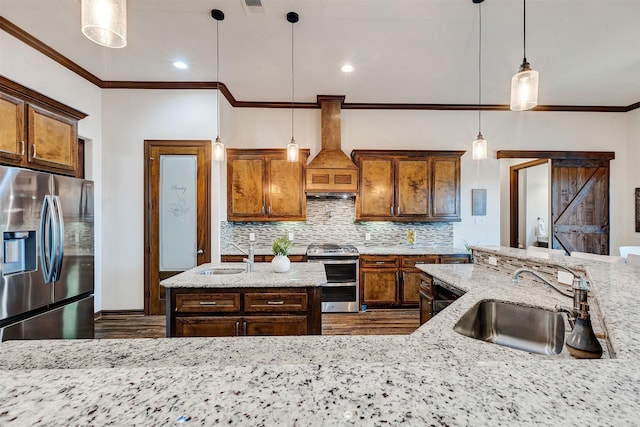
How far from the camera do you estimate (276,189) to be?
420 cm

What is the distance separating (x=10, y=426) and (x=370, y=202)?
410 centimetres

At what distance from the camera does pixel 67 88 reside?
10.7 ft

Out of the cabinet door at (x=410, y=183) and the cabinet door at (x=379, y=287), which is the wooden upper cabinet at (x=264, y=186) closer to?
the cabinet door at (x=379, y=287)

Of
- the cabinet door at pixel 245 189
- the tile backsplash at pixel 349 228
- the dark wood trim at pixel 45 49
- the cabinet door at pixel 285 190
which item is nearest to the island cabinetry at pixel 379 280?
the tile backsplash at pixel 349 228

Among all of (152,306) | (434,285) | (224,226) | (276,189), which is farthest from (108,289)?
(434,285)

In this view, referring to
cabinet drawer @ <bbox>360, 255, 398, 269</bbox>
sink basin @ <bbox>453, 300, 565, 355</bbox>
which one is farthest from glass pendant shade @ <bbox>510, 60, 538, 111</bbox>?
cabinet drawer @ <bbox>360, 255, 398, 269</bbox>

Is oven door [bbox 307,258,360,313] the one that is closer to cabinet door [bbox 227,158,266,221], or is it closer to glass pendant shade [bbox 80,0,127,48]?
cabinet door [bbox 227,158,266,221]

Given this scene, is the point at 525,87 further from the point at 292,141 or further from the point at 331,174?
the point at 331,174

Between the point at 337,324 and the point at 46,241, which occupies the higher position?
the point at 46,241

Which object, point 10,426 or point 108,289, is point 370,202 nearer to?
point 108,289

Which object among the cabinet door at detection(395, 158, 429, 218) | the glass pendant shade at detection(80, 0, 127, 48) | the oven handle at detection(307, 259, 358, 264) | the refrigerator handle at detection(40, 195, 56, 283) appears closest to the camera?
the glass pendant shade at detection(80, 0, 127, 48)

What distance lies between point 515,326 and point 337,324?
7.49 feet

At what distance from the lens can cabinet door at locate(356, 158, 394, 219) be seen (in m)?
4.29

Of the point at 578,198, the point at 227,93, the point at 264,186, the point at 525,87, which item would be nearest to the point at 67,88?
the point at 227,93
